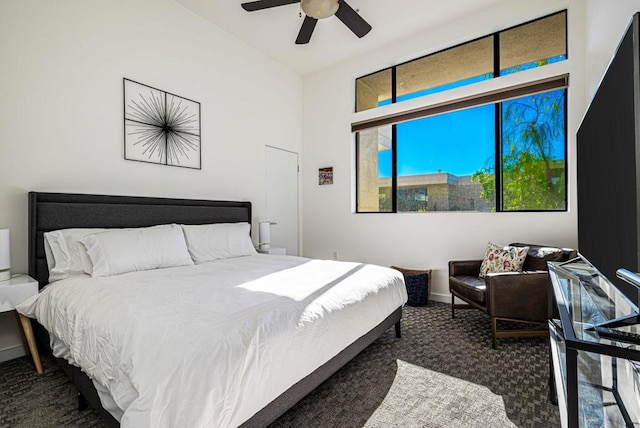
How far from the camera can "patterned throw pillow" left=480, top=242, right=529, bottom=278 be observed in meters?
2.81

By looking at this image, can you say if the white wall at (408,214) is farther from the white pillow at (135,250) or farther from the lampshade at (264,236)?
the white pillow at (135,250)

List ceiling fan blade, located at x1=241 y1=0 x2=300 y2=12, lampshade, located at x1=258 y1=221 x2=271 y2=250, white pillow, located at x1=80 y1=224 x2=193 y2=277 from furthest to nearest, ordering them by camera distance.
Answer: lampshade, located at x1=258 y1=221 x2=271 y2=250, ceiling fan blade, located at x1=241 y1=0 x2=300 y2=12, white pillow, located at x1=80 y1=224 x2=193 y2=277

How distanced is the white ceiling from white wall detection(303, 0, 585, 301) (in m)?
0.19

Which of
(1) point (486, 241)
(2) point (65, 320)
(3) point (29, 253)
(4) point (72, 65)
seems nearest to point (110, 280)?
(2) point (65, 320)

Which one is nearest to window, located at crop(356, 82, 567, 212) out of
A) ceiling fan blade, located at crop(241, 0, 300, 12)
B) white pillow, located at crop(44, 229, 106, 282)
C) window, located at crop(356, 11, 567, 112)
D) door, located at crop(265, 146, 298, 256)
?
window, located at crop(356, 11, 567, 112)

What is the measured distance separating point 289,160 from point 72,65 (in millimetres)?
2819

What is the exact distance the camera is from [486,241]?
3482 mm

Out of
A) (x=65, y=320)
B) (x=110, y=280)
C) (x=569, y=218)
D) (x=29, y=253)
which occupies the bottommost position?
(x=65, y=320)

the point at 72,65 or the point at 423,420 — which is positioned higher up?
the point at 72,65

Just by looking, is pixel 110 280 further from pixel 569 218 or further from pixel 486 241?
pixel 569 218

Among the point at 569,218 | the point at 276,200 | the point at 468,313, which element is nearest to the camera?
the point at 569,218

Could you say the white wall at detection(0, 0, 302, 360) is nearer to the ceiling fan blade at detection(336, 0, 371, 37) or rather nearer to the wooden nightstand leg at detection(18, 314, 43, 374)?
the wooden nightstand leg at detection(18, 314, 43, 374)

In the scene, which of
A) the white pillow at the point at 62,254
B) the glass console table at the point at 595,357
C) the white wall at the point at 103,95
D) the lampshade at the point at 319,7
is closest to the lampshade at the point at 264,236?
the white wall at the point at 103,95

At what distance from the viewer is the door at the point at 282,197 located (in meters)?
4.59
